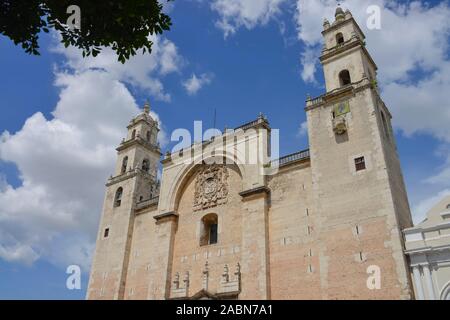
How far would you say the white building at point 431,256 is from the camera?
1617cm

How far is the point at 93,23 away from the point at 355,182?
1549cm

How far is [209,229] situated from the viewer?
2633 centimetres

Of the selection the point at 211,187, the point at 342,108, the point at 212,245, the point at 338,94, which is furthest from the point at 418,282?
the point at 211,187

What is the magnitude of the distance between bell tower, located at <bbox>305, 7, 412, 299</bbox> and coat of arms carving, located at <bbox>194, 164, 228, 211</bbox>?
659 cm

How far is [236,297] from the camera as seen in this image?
21.3 metres

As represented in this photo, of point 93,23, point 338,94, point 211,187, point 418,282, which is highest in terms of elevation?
point 338,94

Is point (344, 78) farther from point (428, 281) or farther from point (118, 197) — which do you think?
point (118, 197)

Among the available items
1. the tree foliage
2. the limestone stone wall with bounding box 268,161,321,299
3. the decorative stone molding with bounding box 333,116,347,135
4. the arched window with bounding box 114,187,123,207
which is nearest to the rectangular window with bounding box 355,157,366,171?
the decorative stone molding with bounding box 333,116,347,135

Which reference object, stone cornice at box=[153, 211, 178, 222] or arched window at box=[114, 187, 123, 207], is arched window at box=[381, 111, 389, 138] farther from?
arched window at box=[114, 187, 123, 207]

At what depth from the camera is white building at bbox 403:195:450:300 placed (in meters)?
16.2

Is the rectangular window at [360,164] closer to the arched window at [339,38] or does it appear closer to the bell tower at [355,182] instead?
the bell tower at [355,182]

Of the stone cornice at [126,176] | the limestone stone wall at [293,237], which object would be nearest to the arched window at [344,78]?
the limestone stone wall at [293,237]

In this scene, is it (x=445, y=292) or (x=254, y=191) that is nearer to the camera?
(x=445, y=292)
